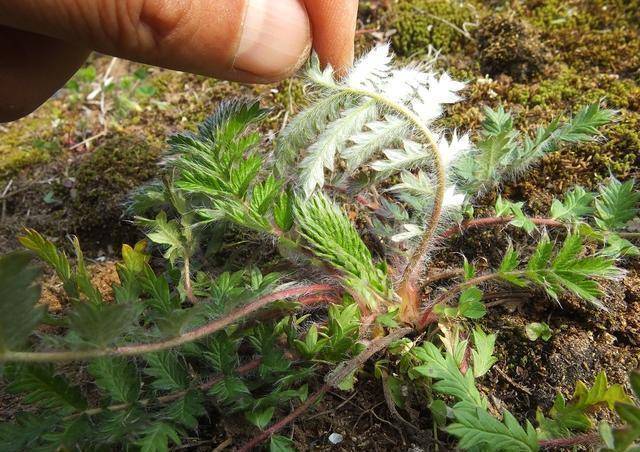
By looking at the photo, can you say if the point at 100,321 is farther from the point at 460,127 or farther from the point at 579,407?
the point at 460,127

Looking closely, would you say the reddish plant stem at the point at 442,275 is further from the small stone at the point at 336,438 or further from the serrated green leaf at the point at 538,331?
the small stone at the point at 336,438

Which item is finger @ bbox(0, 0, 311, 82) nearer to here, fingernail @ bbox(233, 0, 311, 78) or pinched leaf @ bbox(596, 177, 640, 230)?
fingernail @ bbox(233, 0, 311, 78)

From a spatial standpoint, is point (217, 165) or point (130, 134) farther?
point (130, 134)

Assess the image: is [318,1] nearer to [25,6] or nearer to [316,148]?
[316,148]

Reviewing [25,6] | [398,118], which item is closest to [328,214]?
[398,118]

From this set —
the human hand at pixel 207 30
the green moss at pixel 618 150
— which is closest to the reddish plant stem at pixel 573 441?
the green moss at pixel 618 150

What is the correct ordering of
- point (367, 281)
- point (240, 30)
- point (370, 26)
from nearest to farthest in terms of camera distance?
point (367, 281) → point (240, 30) → point (370, 26)

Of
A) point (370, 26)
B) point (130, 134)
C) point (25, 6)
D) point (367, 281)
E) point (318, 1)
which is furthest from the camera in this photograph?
point (370, 26)

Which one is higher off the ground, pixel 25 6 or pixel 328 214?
pixel 25 6
